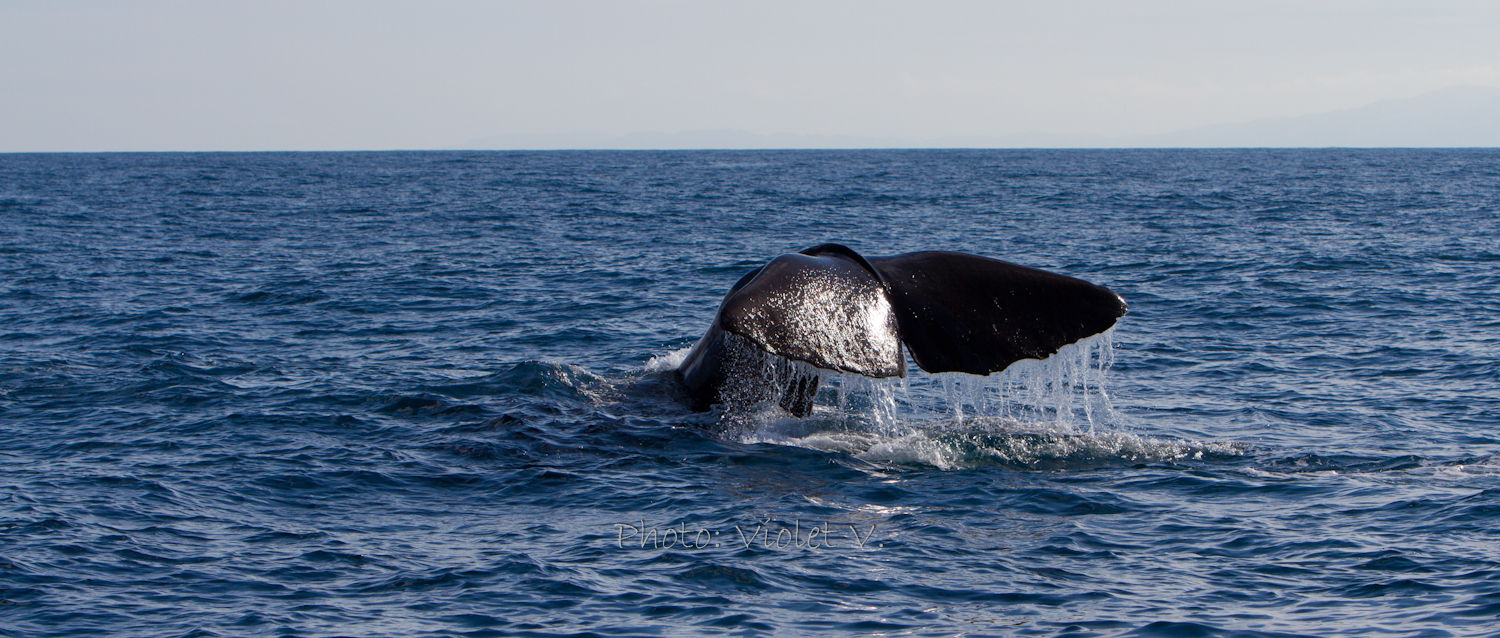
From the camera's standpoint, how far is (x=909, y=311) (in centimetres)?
744

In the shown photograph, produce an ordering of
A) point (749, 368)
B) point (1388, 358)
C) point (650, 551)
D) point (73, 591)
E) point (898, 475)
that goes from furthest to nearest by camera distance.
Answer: point (1388, 358)
point (749, 368)
point (898, 475)
point (650, 551)
point (73, 591)

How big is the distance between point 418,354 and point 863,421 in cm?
705

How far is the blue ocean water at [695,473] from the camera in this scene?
21.6 feet

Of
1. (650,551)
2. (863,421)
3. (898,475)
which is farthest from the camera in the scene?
(863,421)

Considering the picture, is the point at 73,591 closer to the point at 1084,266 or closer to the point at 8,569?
the point at 8,569

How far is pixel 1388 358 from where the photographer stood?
584 inches

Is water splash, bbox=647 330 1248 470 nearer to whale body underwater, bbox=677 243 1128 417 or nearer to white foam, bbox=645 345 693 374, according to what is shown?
whale body underwater, bbox=677 243 1128 417

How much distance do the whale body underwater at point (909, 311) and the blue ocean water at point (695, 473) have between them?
22.6 inches

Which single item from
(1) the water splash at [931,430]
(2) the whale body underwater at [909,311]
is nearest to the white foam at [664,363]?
(1) the water splash at [931,430]

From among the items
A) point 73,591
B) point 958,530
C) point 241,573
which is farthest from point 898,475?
point 73,591

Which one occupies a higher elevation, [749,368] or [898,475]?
[749,368]

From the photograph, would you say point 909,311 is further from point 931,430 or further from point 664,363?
point 664,363

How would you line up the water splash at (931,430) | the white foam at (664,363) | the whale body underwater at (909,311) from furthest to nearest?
1. the white foam at (664,363)
2. the water splash at (931,430)
3. the whale body underwater at (909,311)

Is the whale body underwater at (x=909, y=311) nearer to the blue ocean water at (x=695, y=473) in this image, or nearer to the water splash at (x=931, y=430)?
the blue ocean water at (x=695, y=473)
